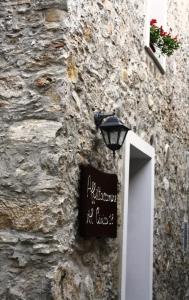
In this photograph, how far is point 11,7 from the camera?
3254mm

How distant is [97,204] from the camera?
3.39 m

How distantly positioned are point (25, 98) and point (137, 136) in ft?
5.64

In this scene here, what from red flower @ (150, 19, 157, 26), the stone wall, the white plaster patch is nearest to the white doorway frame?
the stone wall

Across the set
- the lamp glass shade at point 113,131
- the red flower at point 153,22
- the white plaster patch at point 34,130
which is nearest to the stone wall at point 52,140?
the white plaster patch at point 34,130

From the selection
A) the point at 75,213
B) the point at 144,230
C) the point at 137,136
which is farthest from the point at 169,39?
the point at 75,213

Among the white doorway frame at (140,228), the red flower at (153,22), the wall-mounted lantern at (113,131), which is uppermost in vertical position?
the red flower at (153,22)

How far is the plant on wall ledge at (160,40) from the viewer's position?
5340 mm

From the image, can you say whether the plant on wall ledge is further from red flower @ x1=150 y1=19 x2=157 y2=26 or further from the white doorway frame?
the white doorway frame

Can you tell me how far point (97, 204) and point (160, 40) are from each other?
8.95 feet

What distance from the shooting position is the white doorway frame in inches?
193

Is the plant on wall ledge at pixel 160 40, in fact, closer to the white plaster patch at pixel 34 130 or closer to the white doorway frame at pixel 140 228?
the white doorway frame at pixel 140 228

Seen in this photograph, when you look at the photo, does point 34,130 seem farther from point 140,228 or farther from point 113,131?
point 140,228

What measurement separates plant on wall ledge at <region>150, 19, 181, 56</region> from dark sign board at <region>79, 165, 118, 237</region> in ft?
7.36

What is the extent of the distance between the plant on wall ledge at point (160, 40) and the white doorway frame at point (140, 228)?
47.7 inches
